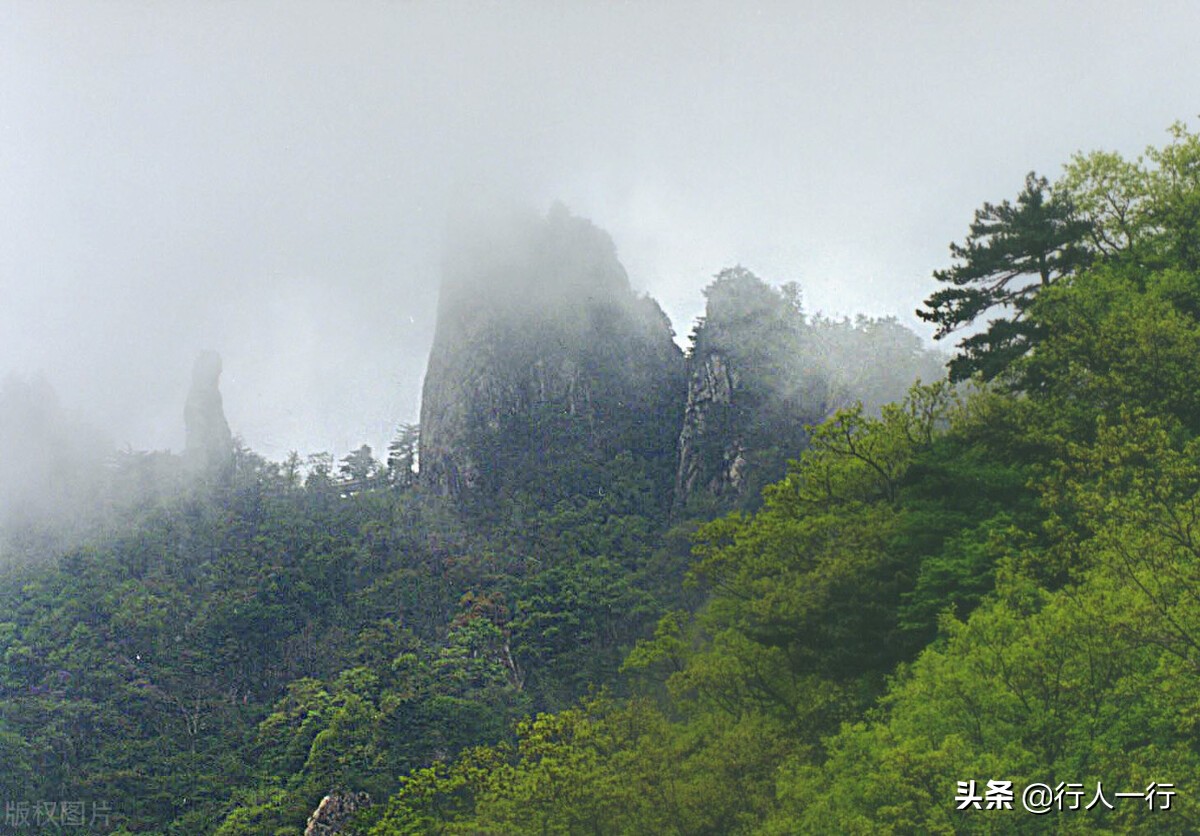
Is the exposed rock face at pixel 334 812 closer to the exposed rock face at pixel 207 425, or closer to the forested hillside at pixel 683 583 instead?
the forested hillside at pixel 683 583

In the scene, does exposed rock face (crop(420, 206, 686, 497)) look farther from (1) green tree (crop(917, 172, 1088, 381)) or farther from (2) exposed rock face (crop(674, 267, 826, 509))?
(1) green tree (crop(917, 172, 1088, 381))

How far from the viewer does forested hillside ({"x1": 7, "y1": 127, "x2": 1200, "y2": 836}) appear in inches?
810

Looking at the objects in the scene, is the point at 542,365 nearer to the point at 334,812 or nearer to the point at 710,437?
the point at 710,437

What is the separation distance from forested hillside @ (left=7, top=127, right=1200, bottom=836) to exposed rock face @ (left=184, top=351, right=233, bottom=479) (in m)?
0.39

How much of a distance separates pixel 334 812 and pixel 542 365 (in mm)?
66604

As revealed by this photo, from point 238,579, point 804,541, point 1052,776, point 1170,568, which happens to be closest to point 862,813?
point 1052,776

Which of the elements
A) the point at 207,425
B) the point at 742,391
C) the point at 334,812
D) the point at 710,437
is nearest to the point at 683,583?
the point at 334,812

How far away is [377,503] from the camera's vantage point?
9956cm

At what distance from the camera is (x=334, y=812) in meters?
55.5

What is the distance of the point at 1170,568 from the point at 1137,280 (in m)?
19.6

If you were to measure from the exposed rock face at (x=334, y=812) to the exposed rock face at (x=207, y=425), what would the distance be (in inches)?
2222

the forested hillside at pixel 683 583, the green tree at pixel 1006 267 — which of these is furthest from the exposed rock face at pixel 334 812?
the green tree at pixel 1006 267

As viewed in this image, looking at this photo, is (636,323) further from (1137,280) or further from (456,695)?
(1137,280)

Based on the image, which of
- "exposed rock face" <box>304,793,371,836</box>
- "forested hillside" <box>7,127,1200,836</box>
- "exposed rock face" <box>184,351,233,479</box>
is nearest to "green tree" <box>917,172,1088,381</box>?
"forested hillside" <box>7,127,1200,836</box>
